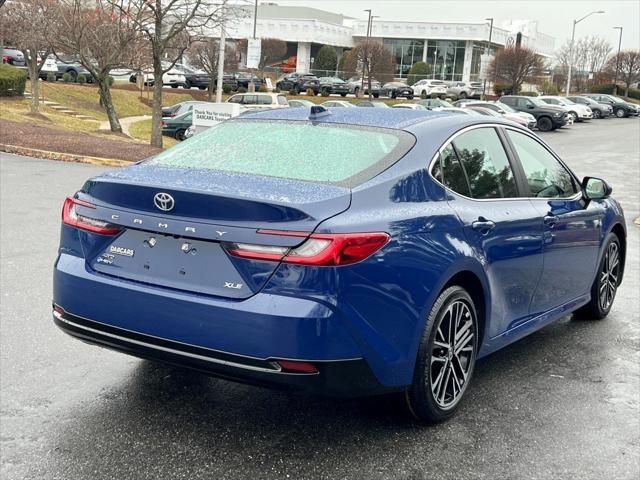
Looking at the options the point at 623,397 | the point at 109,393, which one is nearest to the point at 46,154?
the point at 109,393

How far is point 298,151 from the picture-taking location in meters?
4.15

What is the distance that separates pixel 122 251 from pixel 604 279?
4118 millimetres

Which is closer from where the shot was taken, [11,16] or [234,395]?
[234,395]

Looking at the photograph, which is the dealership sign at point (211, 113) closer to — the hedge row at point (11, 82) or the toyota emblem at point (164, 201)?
the hedge row at point (11, 82)

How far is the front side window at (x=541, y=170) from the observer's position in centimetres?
511

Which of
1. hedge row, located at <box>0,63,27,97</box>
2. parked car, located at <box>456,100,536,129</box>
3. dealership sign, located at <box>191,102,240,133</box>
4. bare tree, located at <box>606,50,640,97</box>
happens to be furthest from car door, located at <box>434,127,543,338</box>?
bare tree, located at <box>606,50,640,97</box>

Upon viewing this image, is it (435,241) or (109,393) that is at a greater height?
(435,241)

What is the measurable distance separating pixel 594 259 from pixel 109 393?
3606 mm

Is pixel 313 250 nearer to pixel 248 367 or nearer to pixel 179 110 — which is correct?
pixel 248 367

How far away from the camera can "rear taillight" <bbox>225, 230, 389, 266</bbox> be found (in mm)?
3305

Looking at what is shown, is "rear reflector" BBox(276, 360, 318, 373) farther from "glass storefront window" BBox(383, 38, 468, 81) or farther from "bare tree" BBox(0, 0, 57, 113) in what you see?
"glass storefront window" BBox(383, 38, 468, 81)

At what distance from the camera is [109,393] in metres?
4.39

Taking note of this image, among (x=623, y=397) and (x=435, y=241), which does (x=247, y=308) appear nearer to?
(x=435, y=241)

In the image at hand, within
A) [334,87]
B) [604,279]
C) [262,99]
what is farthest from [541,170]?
[334,87]
